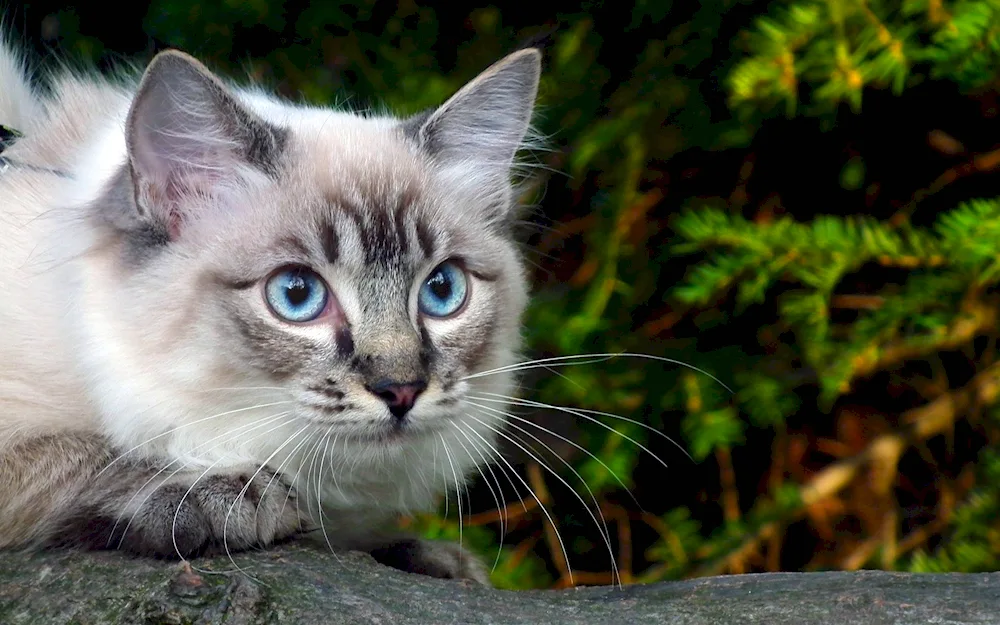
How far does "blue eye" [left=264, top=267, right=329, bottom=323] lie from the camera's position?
1665 millimetres

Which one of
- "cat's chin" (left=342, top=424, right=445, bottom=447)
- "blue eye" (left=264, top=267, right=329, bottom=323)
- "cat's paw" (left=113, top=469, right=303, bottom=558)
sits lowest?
"cat's paw" (left=113, top=469, right=303, bottom=558)

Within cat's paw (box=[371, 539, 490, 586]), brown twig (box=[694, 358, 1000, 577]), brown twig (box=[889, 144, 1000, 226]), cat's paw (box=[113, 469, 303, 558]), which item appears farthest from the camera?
brown twig (box=[889, 144, 1000, 226])

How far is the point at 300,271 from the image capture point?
5.55ft

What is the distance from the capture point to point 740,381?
2.76 meters

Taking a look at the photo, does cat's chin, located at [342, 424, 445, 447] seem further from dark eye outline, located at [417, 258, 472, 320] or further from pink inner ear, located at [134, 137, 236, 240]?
pink inner ear, located at [134, 137, 236, 240]

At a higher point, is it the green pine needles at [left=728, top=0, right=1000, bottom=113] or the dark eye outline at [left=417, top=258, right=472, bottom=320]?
the green pine needles at [left=728, top=0, right=1000, bottom=113]

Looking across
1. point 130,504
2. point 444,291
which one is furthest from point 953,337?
point 130,504

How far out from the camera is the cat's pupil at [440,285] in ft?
5.95

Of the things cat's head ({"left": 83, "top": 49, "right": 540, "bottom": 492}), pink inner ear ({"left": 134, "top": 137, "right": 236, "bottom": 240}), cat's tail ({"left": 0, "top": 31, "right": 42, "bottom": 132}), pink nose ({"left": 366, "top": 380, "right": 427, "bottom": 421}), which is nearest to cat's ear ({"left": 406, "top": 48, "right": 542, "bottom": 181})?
cat's head ({"left": 83, "top": 49, "right": 540, "bottom": 492})

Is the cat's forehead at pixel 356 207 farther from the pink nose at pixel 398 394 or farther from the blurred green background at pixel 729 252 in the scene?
the blurred green background at pixel 729 252

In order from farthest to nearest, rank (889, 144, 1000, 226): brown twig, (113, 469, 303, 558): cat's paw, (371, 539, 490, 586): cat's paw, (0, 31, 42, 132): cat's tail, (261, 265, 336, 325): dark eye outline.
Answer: (889, 144, 1000, 226): brown twig, (0, 31, 42, 132): cat's tail, (371, 539, 490, 586): cat's paw, (261, 265, 336, 325): dark eye outline, (113, 469, 303, 558): cat's paw

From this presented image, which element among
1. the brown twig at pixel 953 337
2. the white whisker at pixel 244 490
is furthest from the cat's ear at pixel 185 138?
the brown twig at pixel 953 337

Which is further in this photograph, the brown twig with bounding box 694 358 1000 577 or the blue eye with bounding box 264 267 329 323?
the brown twig with bounding box 694 358 1000 577

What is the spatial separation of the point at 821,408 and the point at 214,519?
1.97m
